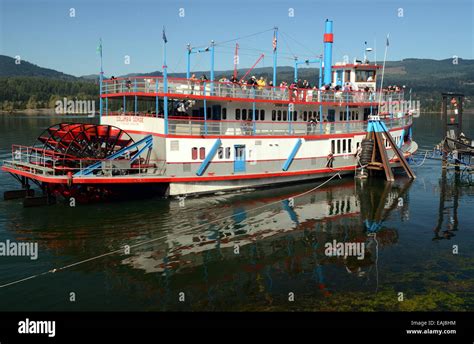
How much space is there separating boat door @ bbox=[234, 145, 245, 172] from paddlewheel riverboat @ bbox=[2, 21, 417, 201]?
56 mm

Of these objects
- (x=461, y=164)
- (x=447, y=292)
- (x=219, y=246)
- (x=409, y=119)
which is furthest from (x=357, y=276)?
(x=409, y=119)

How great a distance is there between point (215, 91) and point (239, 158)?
12.9 ft

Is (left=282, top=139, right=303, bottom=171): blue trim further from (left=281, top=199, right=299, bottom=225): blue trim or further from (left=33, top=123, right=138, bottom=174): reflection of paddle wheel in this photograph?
(left=33, top=123, right=138, bottom=174): reflection of paddle wheel

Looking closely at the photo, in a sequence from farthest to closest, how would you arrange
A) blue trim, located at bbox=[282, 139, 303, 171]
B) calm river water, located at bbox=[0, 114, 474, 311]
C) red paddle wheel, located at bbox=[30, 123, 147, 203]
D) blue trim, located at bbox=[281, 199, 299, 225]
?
blue trim, located at bbox=[282, 139, 303, 171], red paddle wheel, located at bbox=[30, 123, 147, 203], blue trim, located at bbox=[281, 199, 299, 225], calm river water, located at bbox=[0, 114, 474, 311]

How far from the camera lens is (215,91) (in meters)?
24.3

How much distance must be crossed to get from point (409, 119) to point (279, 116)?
16472mm

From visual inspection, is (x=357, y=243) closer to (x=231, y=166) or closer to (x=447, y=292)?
(x=447, y=292)

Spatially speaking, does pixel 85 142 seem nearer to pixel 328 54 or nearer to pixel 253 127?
pixel 253 127

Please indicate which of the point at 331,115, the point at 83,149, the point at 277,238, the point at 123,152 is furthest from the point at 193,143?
the point at 331,115

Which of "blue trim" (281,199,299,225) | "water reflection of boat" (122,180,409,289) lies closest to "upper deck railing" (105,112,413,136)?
"water reflection of boat" (122,180,409,289)

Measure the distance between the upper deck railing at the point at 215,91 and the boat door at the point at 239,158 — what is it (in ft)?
9.29

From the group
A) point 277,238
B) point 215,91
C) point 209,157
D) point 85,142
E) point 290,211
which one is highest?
point 215,91

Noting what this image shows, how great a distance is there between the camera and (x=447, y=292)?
13.0 m

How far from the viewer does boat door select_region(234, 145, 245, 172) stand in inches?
958
